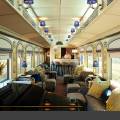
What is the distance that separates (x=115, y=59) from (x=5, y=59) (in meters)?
3.48

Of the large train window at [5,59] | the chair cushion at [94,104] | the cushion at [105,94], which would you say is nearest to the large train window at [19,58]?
the large train window at [5,59]

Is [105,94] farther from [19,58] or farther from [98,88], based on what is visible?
[19,58]

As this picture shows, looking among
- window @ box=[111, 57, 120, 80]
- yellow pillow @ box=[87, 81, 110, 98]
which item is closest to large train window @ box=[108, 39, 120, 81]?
window @ box=[111, 57, 120, 80]

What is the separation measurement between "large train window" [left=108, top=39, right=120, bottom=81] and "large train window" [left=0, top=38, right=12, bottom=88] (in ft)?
10.8

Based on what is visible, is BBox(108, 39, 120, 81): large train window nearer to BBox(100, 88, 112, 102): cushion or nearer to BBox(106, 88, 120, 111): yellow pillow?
BBox(100, 88, 112, 102): cushion

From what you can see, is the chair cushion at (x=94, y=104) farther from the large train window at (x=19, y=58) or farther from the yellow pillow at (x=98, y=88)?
the large train window at (x=19, y=58)

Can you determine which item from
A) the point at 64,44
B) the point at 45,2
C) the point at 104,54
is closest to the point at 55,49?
the point at 64,44

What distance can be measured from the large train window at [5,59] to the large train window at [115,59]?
329 centimetres

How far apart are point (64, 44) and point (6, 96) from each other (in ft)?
68.8


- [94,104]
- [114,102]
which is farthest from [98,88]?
[114,102]

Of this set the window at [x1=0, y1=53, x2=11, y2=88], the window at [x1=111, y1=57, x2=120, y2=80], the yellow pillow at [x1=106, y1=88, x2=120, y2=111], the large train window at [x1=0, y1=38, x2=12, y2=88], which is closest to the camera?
the yellow pillow at [x1=106, y1=88, x2=120, y2=111]

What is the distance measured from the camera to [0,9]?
412 cm

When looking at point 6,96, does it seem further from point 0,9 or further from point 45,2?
point 45,2

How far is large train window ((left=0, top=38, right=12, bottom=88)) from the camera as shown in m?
7.24
